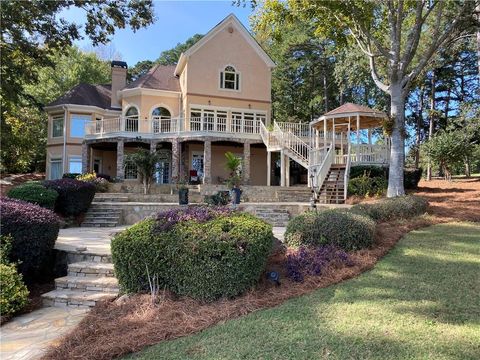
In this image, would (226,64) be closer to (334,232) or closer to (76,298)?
(334,232)

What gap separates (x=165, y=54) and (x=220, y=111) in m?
24.2

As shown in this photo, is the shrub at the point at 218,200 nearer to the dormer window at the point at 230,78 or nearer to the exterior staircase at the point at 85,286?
the exterior staircase at the point at 85,286

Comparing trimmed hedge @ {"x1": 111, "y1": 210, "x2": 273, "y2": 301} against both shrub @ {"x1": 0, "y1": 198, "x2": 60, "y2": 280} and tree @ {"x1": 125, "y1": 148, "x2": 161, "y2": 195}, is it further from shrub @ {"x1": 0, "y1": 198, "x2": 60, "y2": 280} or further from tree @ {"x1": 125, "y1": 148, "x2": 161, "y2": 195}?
tree @ {"x1": 125, "y1": 148, "x2": 161, "y2": 195}

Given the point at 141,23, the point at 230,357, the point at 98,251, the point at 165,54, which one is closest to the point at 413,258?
the point at 230,357

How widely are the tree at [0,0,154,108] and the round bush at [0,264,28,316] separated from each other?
897cm

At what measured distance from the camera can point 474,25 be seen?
12.9 m

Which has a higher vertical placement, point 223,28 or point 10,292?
point 223,28

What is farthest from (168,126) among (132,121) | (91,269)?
(91,269)

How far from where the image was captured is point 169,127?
2259 cm

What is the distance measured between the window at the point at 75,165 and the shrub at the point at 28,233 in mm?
18820

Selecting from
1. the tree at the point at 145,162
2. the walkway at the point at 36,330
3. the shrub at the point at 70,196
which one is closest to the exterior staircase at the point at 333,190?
the tree at the point at 145,162

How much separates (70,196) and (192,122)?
1102 cm

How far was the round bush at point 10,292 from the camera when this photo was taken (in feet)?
17.2

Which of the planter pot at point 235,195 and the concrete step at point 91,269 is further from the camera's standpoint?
the planter pot at point 235,195
